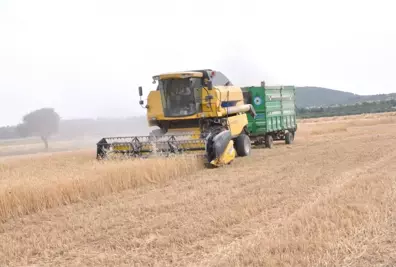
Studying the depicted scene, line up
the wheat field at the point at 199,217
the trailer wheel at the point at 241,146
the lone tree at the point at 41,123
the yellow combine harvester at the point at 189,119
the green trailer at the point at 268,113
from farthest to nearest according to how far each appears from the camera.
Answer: the lone tree at the point at 41,123 → the green trailer at the point at 268,113 → the trailer wheel at the point at 241,146 → the yellow combine harvester at the point at 189,119 → the wheat field at the point at 199,217

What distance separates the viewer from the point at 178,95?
14.4m

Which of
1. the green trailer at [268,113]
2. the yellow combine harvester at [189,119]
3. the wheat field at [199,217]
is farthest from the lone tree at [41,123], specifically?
the wheat field at [199,217]

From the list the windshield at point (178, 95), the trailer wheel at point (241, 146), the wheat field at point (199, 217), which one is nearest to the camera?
the wheat field at point (199, 217)

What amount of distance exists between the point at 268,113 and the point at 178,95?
5.08 metres

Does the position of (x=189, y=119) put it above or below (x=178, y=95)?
below

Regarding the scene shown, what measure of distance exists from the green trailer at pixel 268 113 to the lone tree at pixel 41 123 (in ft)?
158

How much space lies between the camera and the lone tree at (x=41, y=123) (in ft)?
213

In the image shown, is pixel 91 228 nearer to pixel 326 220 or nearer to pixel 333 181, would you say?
pixel 326 220

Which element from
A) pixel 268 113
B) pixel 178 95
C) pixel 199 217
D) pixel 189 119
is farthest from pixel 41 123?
pixel 199 217

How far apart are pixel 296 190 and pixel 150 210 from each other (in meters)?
2.58

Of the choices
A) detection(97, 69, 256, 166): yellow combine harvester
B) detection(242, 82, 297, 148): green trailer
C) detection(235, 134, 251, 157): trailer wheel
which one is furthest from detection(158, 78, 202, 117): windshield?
detection(242, 82, 297, 148): green trailer

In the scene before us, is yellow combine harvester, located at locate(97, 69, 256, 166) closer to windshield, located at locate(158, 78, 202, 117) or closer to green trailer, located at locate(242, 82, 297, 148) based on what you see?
windshield, located at locate(158, 78, 202, 117)

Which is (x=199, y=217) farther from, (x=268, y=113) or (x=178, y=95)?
(x=268, y=113)

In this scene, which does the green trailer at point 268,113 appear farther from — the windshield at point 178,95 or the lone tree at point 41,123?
the lone tree at point 41,123
